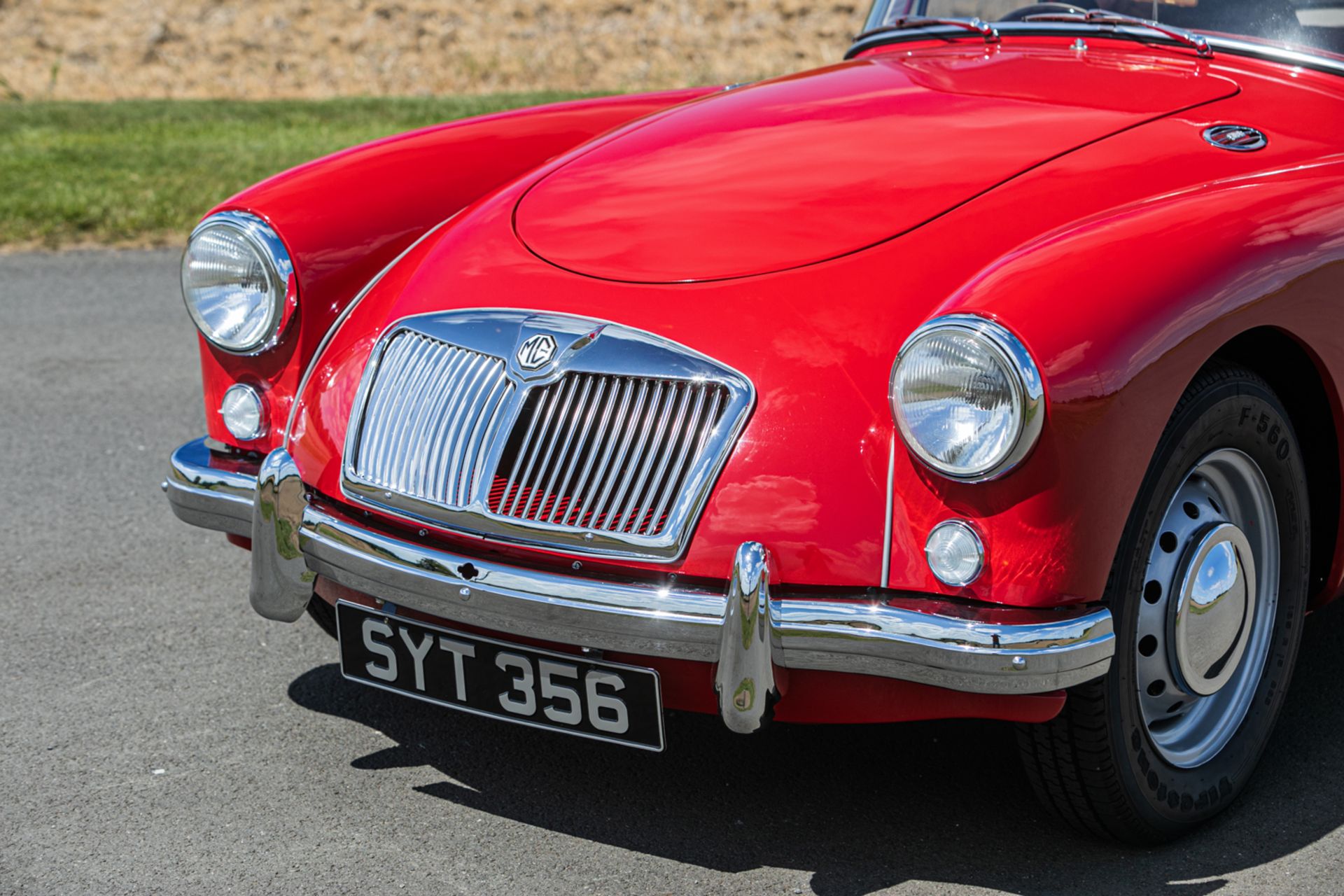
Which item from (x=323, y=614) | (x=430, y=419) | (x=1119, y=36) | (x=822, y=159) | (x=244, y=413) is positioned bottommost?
(x=323, y=614)

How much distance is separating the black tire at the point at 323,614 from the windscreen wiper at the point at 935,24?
207 centimetres

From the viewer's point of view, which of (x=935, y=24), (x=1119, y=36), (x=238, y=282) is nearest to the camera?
(x=238, y=282)

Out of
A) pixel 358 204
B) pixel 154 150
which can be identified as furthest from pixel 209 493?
pixel 154 150

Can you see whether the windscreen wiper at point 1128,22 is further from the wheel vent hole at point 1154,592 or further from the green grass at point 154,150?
the green grass at point 154,150

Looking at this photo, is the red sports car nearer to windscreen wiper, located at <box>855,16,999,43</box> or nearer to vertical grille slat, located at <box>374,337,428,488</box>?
vertical grille slat, located at <box>374,337,428,488</box>

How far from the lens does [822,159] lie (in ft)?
9.70

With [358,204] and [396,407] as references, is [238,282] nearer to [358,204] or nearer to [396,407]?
[358,204]

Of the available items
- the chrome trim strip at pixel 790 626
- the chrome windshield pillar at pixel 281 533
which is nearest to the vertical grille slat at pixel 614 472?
the chrome trim strip at pixel 790 626

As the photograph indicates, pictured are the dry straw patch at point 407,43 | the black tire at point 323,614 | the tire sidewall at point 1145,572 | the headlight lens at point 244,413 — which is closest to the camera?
the tire sidewall at point 1145,572

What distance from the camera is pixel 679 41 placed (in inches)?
674

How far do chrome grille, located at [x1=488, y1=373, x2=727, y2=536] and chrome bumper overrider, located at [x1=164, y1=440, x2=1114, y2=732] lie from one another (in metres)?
0.11

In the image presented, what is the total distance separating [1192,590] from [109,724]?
2.13 m

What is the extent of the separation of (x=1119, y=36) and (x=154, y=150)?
7803 mm

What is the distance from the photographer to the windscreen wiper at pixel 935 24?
3.73 metres
